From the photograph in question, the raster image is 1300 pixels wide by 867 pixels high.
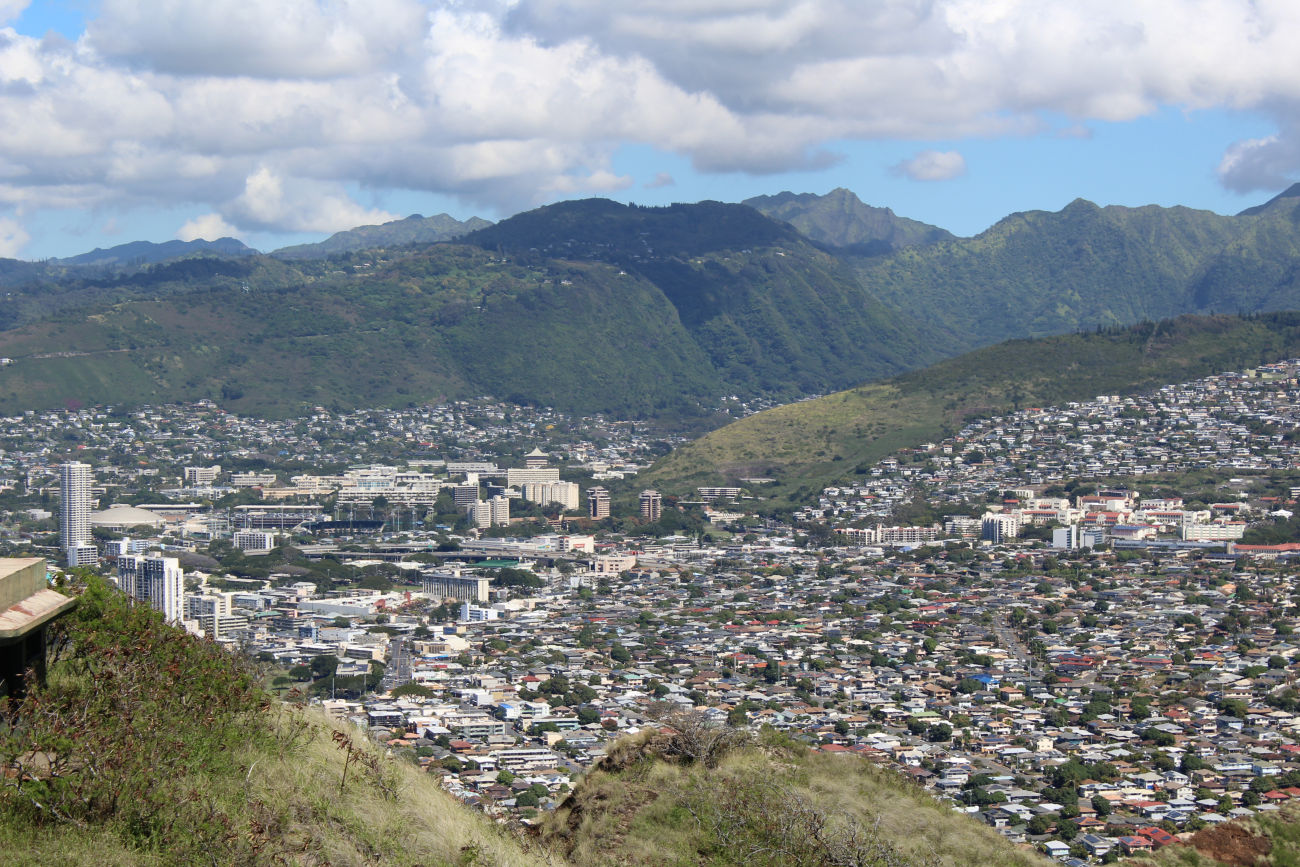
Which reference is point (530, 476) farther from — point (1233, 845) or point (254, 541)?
point (1233, 845)

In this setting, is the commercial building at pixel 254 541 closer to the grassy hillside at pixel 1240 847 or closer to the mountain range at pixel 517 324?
the mountain range at pixel 517 324

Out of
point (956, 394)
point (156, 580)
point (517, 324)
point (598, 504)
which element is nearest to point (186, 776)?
point (156, 580)

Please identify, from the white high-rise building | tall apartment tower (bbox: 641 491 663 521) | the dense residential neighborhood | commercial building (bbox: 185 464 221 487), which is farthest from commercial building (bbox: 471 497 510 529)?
the white high-rise building

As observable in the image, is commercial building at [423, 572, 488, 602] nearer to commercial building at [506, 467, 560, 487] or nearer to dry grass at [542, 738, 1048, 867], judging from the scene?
commercial building at [506, 467, 560, 487]

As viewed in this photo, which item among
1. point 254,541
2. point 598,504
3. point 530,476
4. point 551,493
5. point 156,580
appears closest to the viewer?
point 156,580

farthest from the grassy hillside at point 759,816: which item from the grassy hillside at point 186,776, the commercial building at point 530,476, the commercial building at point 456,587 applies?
the commercial building at point 530,476

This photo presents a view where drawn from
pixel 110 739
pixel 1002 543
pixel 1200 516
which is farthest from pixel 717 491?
pixel 110 739

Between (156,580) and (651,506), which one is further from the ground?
(651,506)
